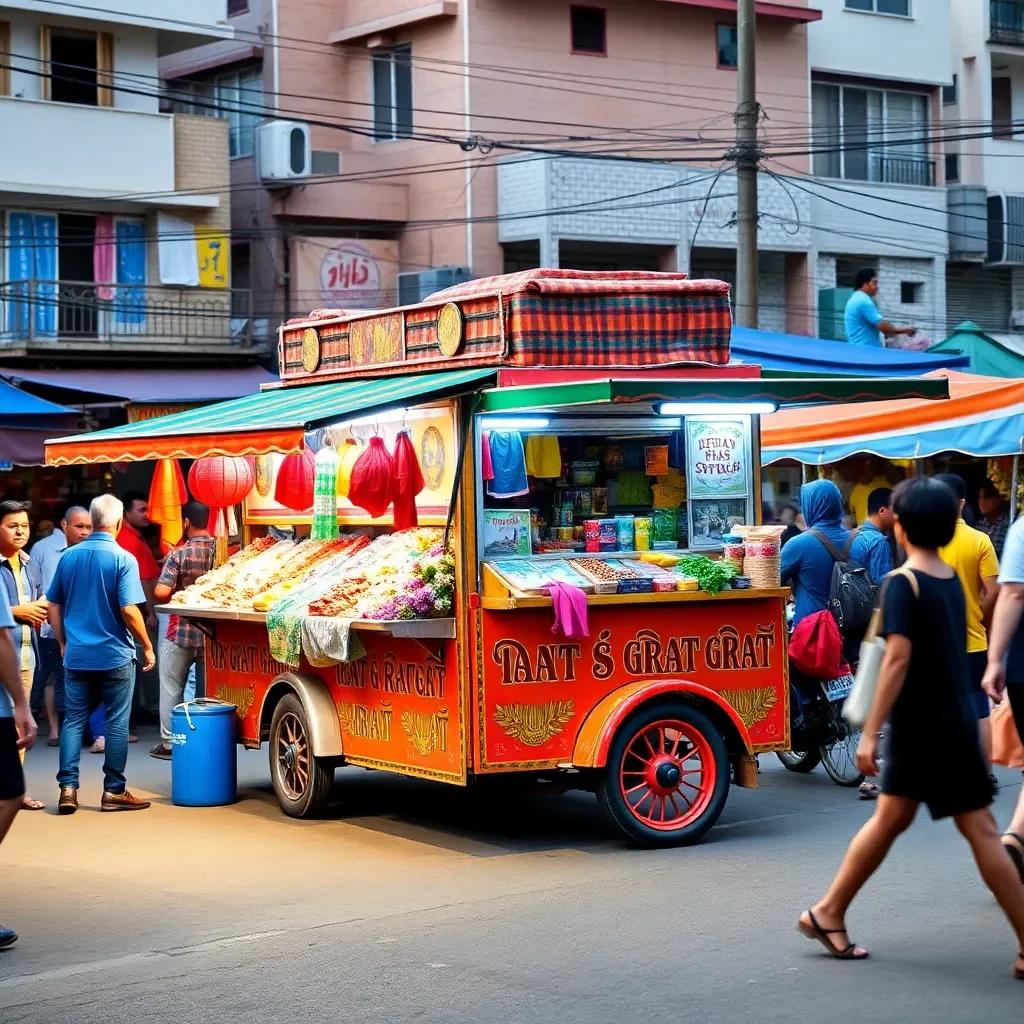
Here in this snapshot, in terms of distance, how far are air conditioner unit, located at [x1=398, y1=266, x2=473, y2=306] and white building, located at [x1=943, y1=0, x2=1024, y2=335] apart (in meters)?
12.5

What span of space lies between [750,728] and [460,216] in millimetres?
21167

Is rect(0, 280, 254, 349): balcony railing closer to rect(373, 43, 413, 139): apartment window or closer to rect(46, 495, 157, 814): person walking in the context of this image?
rect(373, 43, 413, 139): apartment window

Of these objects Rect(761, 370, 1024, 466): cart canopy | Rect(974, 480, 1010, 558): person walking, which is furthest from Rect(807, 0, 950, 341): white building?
Rect(761, 370, 1024, 466): cart canopy

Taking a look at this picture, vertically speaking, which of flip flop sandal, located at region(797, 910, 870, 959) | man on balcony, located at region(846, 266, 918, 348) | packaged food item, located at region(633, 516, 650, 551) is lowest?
flip flop sandal, located at region(797, 910, 870, 959)

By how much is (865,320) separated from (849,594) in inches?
296

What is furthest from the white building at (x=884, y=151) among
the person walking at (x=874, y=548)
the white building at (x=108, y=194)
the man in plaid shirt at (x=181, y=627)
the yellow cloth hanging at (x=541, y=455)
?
the yellow cloth hanging at (x=541, y=455)

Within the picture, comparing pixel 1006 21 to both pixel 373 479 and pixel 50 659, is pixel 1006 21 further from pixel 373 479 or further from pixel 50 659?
pixel 373 479

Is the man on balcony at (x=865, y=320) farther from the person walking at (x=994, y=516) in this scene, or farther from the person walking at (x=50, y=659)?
the person walking at (x=50, y=659)

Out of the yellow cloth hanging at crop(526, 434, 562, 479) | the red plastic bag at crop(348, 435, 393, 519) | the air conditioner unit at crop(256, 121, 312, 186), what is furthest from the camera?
the air conditioner unit at crop(256, 121, 312, 186)

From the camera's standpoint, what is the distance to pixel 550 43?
31.1 meters

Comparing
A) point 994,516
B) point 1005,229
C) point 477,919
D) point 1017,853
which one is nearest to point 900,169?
point 1005,229

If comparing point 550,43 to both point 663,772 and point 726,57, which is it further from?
point 663,772

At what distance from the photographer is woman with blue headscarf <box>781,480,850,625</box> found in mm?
11320

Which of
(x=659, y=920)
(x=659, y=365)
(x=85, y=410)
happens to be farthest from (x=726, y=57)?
(x=659, y=920)
